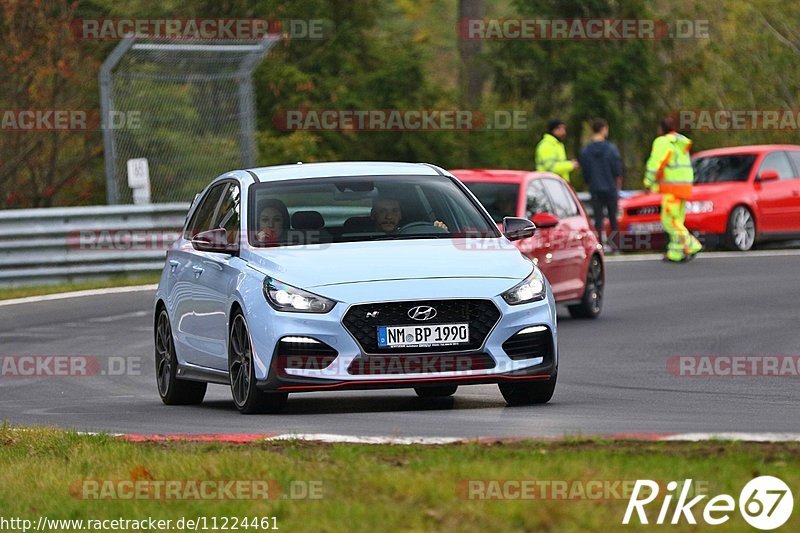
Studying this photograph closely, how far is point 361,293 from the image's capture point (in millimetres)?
10812

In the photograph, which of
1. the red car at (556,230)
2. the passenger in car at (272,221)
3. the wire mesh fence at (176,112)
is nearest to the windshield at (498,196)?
the red car at (556,230)

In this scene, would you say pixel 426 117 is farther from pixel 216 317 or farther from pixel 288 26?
pixel 216 317

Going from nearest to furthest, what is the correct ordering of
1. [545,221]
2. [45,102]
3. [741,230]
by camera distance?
[545,221]
[741,230]
[45,102]

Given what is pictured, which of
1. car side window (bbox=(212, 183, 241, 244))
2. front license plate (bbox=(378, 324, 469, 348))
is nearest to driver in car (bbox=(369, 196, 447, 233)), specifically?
car side window (bbox=(212, 183, 241, 244))

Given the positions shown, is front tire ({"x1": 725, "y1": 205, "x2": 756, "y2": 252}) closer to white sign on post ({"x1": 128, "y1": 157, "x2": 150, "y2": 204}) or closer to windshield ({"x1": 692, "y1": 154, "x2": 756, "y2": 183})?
windshield ({"x1": 692, "y1": 154, "x2": 756, "y2": 183})

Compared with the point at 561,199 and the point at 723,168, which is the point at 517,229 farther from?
the point at 723,168

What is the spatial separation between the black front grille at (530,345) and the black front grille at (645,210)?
56.7ft

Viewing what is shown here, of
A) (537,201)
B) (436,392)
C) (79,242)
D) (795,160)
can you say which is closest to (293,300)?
(436,392)

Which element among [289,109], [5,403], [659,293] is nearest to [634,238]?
[659,293]

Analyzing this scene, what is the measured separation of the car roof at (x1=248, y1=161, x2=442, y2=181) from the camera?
1239cm

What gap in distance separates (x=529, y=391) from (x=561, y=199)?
8.08 m

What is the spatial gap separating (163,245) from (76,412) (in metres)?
13.2

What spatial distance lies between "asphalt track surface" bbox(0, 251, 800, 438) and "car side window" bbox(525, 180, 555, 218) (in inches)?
47.2

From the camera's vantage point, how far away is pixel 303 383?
35.7 ft
